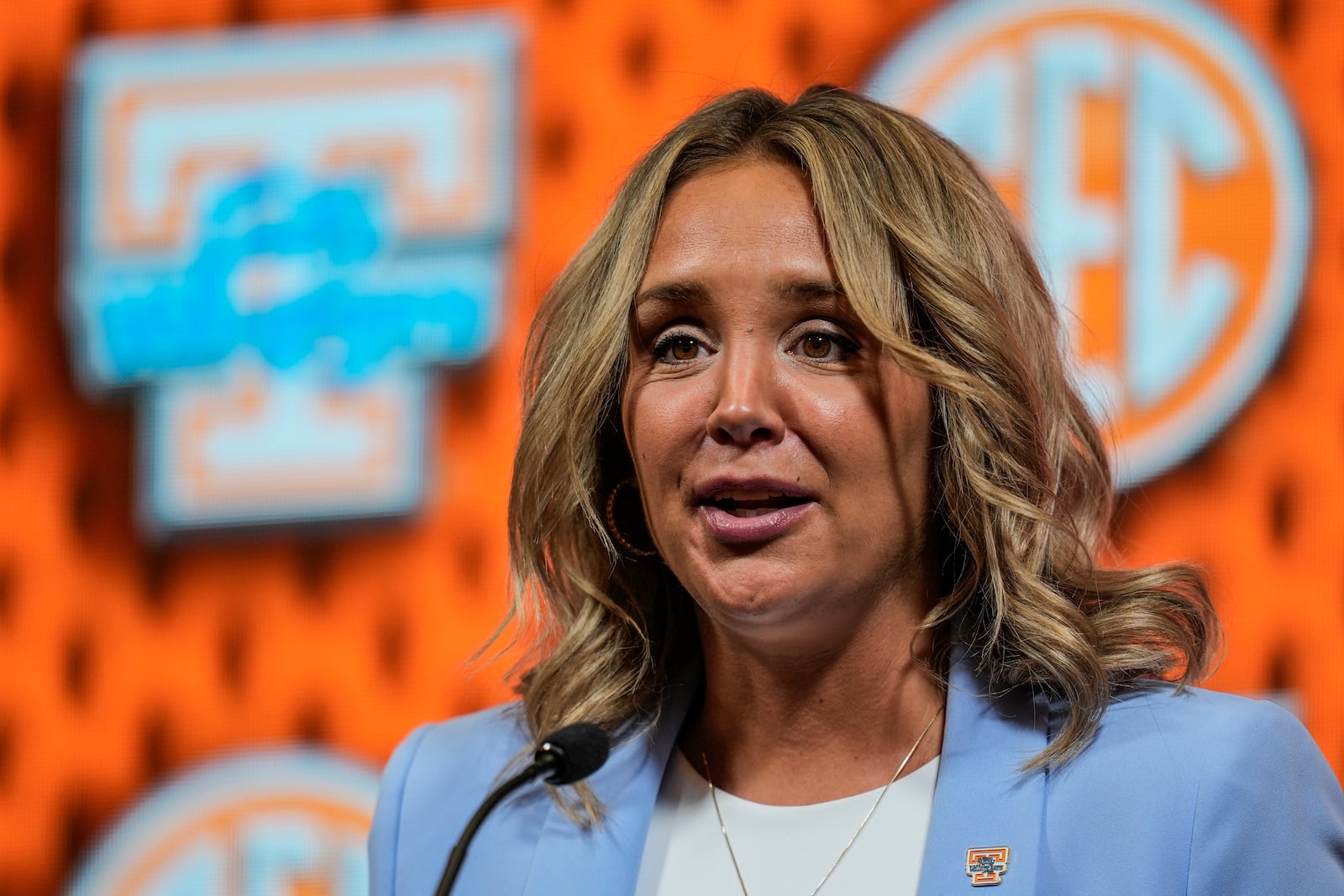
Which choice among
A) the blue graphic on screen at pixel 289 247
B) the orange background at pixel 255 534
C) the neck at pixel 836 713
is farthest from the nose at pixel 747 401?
the blue graphic on screen at pixel 289 247

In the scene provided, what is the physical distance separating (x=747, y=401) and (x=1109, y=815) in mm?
460

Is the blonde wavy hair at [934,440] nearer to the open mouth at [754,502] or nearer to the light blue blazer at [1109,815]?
the light blue blazer at [1109,815]

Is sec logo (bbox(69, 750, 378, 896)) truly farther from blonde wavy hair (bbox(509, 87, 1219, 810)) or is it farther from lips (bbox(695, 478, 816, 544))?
lips (bbox(695, 478, 816, 544))

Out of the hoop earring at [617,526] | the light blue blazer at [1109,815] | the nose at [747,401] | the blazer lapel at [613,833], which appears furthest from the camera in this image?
the hoop earring at [617,526]

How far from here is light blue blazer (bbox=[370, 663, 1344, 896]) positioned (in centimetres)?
132

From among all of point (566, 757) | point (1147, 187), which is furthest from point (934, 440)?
point (1147, 187)

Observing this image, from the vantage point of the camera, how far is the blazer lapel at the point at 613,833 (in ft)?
5.06

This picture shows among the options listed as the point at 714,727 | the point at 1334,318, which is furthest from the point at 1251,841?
the point at 1334,318

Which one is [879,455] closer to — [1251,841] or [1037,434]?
[1037,434]

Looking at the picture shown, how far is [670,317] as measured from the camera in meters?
1.57

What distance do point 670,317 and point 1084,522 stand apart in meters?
0.48

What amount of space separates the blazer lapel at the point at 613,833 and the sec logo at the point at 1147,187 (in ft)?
3.07

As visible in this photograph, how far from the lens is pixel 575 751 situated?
133 centimetres

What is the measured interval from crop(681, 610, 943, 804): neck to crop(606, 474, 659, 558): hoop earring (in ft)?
0.61
